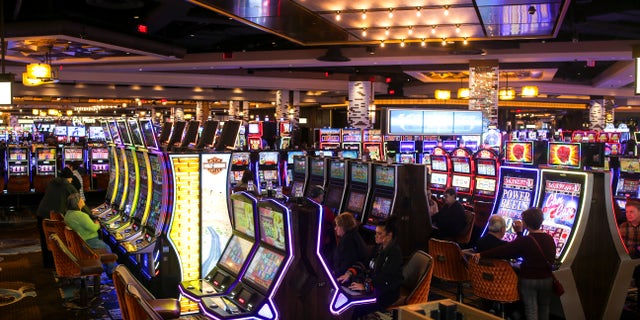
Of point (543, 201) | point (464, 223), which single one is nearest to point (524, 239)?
point (543, 201)

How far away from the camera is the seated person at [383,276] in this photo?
4.85 meters

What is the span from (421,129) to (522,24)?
9.85ft

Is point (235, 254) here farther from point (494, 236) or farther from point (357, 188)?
point (357, 188)

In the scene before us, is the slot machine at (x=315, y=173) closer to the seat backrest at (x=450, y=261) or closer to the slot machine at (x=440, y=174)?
the slot machine at (x=440, y=174)

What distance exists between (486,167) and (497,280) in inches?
207

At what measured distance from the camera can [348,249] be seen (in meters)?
5.55

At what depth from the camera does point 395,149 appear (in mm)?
16594

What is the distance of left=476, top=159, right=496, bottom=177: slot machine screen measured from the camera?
33.3 feet

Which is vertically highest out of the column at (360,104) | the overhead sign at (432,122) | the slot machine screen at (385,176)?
the column at (360,104)

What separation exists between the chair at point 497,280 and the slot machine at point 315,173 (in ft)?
15.7

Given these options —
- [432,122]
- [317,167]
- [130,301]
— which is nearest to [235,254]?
[130,301]

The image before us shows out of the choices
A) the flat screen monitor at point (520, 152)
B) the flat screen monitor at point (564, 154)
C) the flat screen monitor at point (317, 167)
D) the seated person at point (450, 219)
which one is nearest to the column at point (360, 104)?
the flat screen monitor at point (520, 152)

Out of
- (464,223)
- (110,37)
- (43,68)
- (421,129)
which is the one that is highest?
(110,37)

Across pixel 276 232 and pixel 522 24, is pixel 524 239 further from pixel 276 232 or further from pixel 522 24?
pixel 522 24
